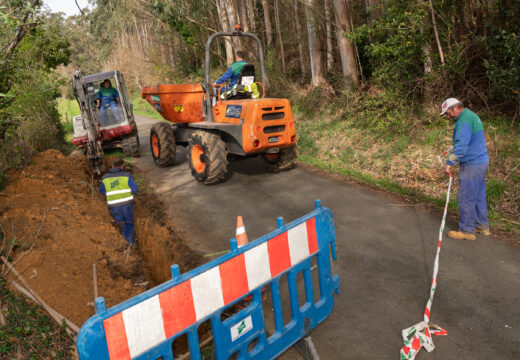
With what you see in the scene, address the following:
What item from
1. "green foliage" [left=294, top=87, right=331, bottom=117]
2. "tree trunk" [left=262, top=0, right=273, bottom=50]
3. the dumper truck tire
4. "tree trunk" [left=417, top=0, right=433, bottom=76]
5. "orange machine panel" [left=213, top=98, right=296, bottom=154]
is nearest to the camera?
"orange machine panel" [left=213, top=98, right=296, bottom=154]

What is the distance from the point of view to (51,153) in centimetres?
884

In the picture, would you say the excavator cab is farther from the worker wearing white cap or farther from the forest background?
the worker wearing white cap

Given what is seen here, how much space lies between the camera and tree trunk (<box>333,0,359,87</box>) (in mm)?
10883

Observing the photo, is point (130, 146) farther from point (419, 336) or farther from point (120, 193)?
point (419, 336)

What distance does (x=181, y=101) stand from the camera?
9.42m

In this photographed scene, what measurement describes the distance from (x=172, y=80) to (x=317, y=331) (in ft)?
93.4

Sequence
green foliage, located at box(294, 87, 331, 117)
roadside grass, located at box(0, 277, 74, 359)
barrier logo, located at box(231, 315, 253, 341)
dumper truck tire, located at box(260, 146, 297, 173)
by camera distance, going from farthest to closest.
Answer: green foliage, located at box(294, 87, 331, 117), dumper truck tire, located at box(260, 146, 297, 173), roadside grass, located at box(0, 277, 74, 359), barrier logo, located at box(231, 315, 253, 341)

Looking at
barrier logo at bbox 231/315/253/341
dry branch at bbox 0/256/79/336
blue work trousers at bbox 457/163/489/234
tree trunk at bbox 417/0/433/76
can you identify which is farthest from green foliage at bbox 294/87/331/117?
barrier logo at bbox 231/315/253/341

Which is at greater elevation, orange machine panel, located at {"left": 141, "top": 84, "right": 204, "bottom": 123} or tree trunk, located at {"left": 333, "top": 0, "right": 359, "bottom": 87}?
tree trunk, located at {"left": 333, "top": 0, "right": 359, "bottom": 87}

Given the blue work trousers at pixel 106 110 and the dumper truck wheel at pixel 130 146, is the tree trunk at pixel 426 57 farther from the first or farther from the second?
the blue work trousers at pixel 106 110

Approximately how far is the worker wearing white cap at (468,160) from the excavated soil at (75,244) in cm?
377

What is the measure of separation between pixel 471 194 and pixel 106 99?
36.0 feet

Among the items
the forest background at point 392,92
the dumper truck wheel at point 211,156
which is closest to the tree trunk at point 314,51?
the forest background at point 392,92

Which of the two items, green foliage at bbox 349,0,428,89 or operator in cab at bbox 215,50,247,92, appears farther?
green foliage at bbox 349,0,428,89
